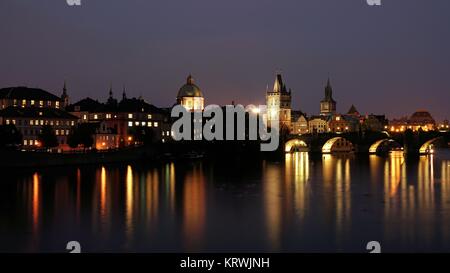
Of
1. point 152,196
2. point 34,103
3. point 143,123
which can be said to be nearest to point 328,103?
point 143,123

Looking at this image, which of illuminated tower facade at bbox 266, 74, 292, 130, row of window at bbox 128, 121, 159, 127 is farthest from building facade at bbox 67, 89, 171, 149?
illuminated tower facade at bbox 266, 74, 292, 130

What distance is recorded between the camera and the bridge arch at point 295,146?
99.8 metres

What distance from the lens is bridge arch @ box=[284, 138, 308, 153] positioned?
99.8 metres

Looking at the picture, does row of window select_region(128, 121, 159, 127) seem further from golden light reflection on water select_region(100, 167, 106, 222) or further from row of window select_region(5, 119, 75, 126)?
golden light reflection on water select_region(100, 167, 106, 222)

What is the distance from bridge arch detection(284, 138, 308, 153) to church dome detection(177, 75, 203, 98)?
820 inches

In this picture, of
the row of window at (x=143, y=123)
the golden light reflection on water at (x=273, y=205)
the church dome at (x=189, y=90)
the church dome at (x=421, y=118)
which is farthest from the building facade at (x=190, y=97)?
the church dome at (x=421, y=118)

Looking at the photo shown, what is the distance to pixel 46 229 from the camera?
84.6ft

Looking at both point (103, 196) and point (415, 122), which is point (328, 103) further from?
point (103, 196)

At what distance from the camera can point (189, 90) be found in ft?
382

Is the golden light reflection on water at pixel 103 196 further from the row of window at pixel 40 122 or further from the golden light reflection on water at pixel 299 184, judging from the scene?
the row of window at pixel 40 122

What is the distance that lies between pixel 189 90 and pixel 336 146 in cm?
2823

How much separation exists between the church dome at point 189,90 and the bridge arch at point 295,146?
2083 centimetres

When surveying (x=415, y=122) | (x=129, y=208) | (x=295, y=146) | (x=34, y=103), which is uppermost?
(x=415, y=122)
